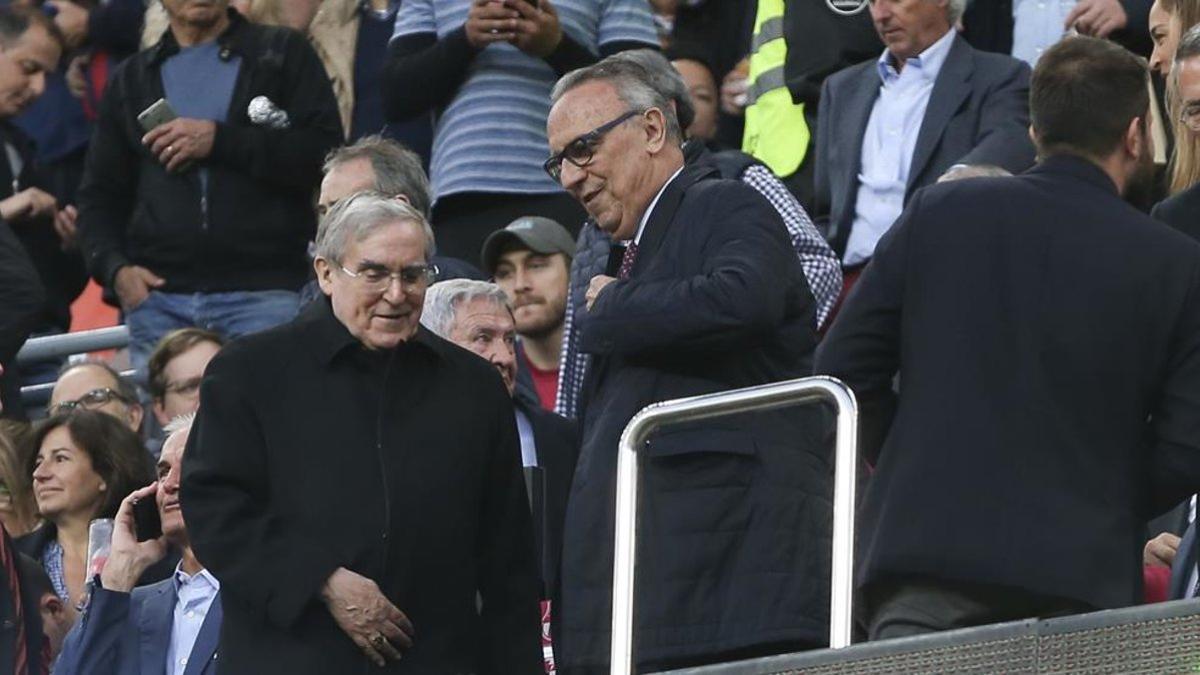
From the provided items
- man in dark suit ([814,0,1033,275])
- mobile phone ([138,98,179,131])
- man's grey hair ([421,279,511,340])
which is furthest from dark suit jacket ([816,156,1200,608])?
mobile phone ([138,98,179,131])

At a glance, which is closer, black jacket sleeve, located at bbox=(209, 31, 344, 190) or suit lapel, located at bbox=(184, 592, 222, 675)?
suit lapel, located at bbox=(184, 592, 222, 675)

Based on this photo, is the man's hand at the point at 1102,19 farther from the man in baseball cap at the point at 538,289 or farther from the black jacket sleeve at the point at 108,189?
the black jacket sleeve at the point at 108,189

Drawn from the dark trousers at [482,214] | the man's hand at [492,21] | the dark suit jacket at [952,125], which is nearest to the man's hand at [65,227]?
the dark trousers at [482,214]

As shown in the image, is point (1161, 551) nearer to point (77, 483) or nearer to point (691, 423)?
point (691, 423)

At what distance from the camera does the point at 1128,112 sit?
6.41m

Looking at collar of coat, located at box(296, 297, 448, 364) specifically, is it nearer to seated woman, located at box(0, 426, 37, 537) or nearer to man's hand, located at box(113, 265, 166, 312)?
seated woman, located at box(0, 426, 37, 537)

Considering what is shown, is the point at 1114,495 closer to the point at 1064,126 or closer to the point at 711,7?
the point at 1064,126

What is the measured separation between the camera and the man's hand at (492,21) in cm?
1048

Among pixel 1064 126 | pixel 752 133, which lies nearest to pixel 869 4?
pixel 752 133

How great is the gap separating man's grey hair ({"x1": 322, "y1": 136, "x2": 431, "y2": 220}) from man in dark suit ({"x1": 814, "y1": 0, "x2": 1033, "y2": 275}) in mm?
1837

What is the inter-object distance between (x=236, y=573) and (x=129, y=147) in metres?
4.89

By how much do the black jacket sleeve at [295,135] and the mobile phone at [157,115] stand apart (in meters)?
0.21

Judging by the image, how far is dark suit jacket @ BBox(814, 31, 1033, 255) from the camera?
983 cm

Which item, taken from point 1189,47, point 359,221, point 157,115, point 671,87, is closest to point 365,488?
point 359,221
